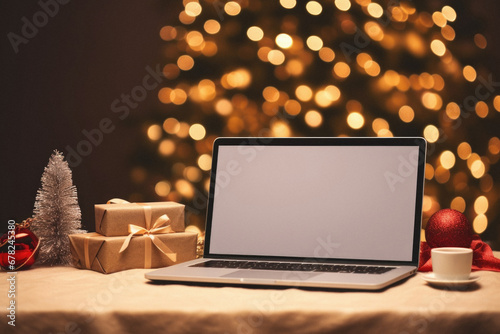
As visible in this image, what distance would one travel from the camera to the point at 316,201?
1.06 meters

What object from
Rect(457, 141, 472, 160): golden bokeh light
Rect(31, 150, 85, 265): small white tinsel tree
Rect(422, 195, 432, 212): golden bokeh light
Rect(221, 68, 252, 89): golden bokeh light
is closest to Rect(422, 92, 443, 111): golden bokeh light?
Rect(457, 141, 472, 160): golden bokeh light

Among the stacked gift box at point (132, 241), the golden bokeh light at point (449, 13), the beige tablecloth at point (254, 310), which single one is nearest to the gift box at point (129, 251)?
the stacked gift box at point (132, 241)

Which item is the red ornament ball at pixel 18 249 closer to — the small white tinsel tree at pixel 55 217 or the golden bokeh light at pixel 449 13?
the small white tinsel tree at pixel 55 217

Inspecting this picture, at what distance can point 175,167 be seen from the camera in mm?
1508

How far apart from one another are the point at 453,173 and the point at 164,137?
0.72m

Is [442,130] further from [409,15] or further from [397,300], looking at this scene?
[397,300]

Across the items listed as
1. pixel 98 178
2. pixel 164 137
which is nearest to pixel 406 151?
pixel 164 137

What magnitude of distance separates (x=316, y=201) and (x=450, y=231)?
0.24 meters

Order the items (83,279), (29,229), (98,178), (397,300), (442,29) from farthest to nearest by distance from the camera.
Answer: (98,178) → (442,29) → (29,229) → (83,279) → (397,300)

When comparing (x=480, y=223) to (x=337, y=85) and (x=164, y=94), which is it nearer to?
(x=337, y=85)

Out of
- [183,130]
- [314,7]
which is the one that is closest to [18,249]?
[183,130]

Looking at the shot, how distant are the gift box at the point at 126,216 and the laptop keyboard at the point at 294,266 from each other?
13 centimetres

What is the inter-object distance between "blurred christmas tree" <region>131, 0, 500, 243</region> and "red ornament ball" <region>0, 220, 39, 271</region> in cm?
51

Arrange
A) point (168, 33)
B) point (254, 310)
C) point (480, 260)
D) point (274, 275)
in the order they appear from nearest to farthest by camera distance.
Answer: point (254, 310)
point (274, 275)
point (480, 260)
point (168, 33)
